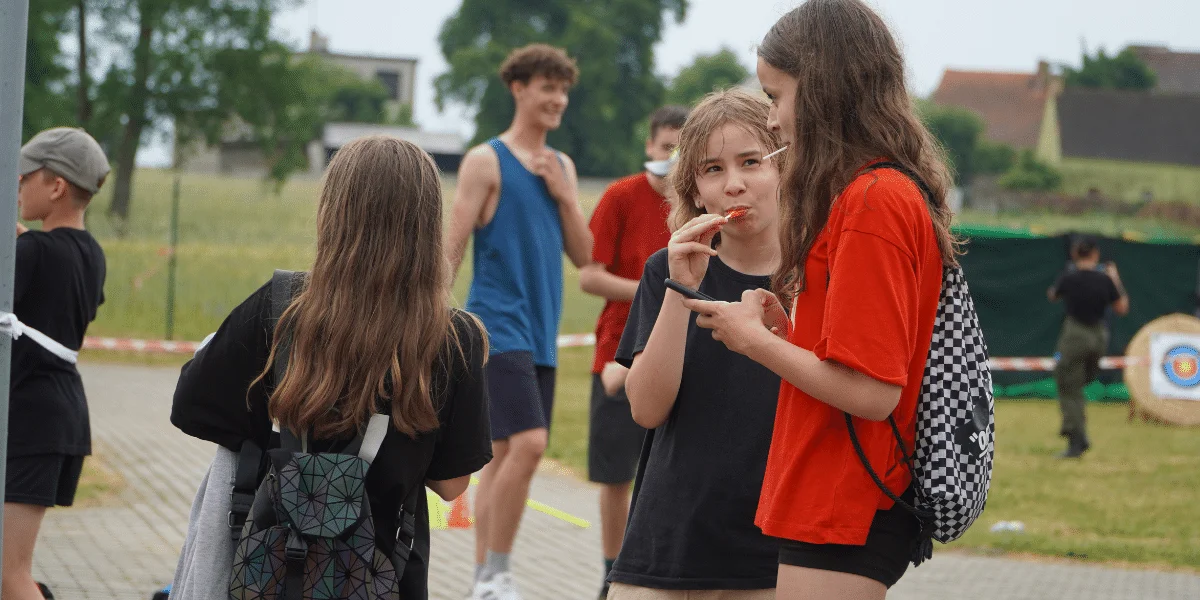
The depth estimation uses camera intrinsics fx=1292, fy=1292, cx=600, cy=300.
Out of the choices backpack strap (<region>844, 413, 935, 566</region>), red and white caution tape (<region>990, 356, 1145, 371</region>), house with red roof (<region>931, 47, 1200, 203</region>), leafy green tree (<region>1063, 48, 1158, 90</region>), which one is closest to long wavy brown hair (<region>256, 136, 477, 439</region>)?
backpack strap (<region>844, 413, 935, 566</region>)

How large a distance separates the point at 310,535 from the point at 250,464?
0.26 meters

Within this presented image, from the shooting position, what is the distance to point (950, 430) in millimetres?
2482

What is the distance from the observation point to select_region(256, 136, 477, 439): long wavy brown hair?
2705 mm

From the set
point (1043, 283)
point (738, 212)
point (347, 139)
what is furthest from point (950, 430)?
point (1043, 283)

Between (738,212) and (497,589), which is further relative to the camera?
(497,589)

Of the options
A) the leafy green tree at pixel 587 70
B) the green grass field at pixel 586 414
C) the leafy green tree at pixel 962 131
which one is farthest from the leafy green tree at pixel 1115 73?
the green grass field at pixel 586 414

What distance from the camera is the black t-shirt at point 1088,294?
14.4 meters

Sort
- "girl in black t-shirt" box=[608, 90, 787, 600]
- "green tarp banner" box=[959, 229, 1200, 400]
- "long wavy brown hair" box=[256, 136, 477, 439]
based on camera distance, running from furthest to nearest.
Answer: "green tarp banner" box=[959, 229, 1200, 400] < "girl in black t-shirt" box=[608, 90, 787, 600] < "long wavy brown hair" box=[256, 136, 477, 439]

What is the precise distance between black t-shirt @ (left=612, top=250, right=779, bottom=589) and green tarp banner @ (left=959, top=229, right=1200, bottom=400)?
1751 cm

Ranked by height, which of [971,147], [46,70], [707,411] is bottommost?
[707,411]

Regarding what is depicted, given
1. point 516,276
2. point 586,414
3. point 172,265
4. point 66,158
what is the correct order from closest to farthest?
point 66,158 → point 516,276 → point 586,414 → point 172,265

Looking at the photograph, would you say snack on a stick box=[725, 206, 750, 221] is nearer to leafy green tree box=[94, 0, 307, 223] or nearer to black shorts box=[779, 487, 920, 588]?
black shorts box=[779, 487, 920, 588]

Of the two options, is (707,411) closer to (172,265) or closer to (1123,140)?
(172,265)

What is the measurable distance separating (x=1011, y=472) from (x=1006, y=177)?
57790 mm
